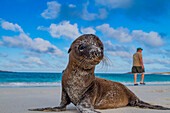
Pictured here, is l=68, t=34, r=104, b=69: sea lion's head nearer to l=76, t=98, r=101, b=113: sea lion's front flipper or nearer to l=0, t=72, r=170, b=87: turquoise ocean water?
l=76, t=98, r=101, b=113: sea lion's front flipper

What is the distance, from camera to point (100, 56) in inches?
120

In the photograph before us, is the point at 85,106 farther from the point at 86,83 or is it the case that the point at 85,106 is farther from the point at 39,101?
the point at 39,101

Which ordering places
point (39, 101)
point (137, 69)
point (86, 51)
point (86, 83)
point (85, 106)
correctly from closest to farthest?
point (86, 51) → point (85, 106) → point (86, 83) → point (39, 101) → point (137, 69)

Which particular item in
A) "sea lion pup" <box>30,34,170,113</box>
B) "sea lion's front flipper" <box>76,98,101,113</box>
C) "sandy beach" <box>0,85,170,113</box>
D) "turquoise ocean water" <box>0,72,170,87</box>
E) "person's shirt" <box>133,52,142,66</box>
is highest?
"person's shirt" <box>133,52,142,66</box>

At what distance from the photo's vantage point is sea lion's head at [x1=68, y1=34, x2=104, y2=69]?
299cm

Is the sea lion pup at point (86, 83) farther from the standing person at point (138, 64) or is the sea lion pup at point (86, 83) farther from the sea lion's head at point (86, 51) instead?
the standing person at point (138, 64)

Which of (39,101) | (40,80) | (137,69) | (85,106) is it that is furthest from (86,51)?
(40,80)

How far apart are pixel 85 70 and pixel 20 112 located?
1468 millimetres

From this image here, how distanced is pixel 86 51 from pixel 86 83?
2.41 feet

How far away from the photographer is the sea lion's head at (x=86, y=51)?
2.99 meters

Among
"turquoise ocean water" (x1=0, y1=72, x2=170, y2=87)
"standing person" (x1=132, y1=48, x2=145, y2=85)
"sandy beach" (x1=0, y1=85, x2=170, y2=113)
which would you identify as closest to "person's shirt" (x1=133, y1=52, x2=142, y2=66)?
"standing person" (x1=132, y1=48, x2=145, y2=85)

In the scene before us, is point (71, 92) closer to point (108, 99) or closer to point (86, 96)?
point (86, 96)

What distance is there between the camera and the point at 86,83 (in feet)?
11.4

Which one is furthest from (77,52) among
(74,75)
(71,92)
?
(71,92)
